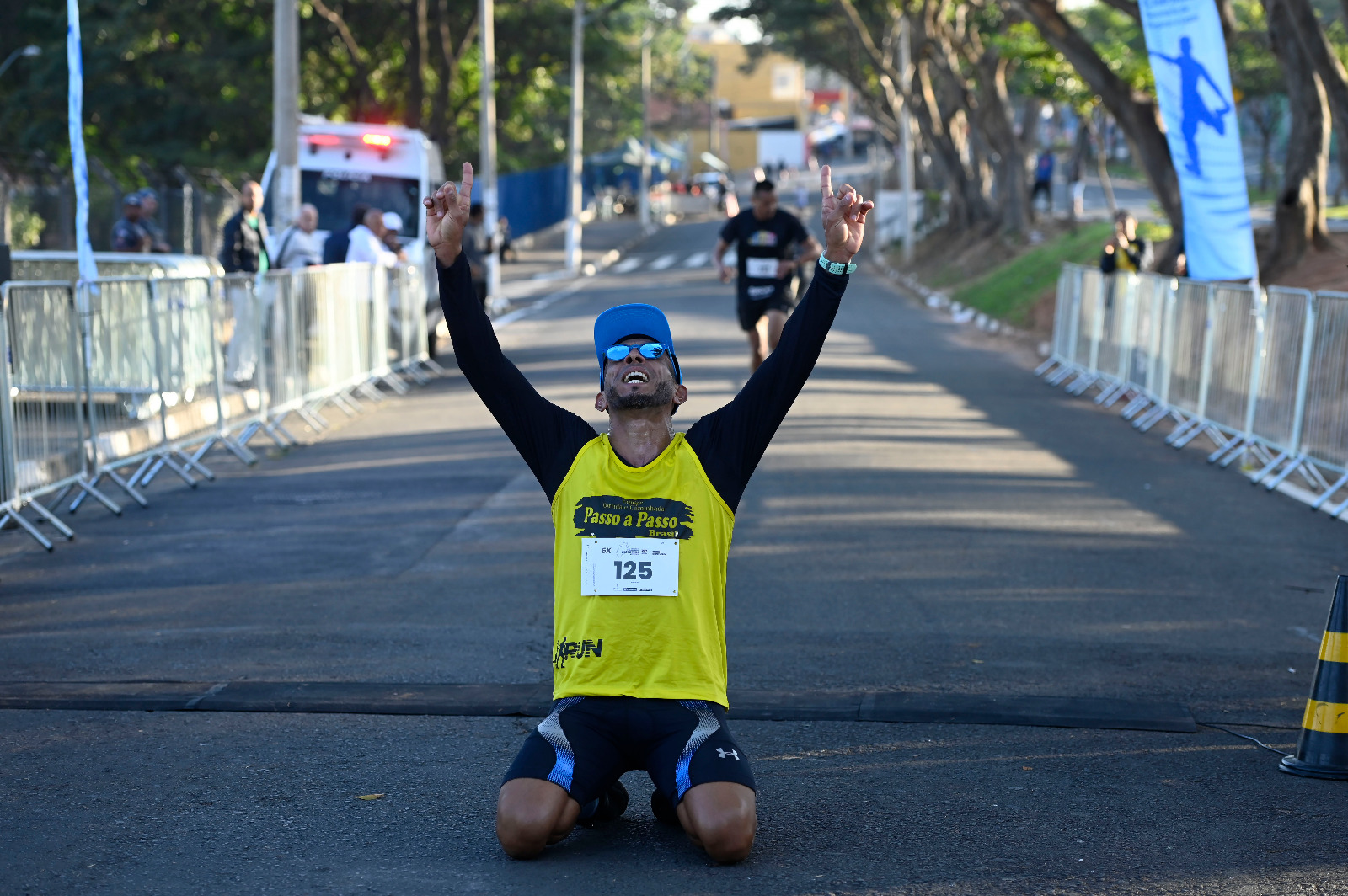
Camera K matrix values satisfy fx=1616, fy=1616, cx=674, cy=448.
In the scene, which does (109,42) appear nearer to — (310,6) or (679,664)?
(310,6)

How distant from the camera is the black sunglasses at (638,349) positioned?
4555 mm

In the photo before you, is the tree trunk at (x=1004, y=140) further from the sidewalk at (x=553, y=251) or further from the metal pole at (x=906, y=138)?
the sidewalk at (x=553, y=251)

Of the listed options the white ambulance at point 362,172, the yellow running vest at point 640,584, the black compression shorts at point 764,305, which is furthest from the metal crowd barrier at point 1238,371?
the white ambulance at point 362,172

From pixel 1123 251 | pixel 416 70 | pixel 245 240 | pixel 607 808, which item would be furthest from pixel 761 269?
pixel 416 70

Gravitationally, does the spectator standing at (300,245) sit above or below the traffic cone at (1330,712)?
above

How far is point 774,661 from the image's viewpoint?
267 inches

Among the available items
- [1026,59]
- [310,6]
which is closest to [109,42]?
[310,6]

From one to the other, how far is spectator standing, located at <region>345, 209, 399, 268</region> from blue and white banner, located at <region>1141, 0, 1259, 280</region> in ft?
27.0

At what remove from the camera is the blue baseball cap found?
4.60 m

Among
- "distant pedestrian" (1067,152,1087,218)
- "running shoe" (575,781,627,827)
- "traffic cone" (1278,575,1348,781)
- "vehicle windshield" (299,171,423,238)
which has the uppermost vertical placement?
"distant pedestrian" (1067,152,1087,218)

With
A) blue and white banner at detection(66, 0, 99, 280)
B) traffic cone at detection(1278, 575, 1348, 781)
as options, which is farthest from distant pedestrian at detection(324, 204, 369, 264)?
traffic cone at detection(1278, 575, 1348, 781)

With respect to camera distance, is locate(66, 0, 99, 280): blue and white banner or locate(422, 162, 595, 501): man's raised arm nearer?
locate(422, 162, 595, 501): man's raised arm

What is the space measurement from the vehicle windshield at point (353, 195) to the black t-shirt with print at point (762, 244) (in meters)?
8.95

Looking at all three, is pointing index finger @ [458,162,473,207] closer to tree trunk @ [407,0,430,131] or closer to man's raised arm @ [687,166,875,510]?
man's raised arm @ [687,166,875,510]
